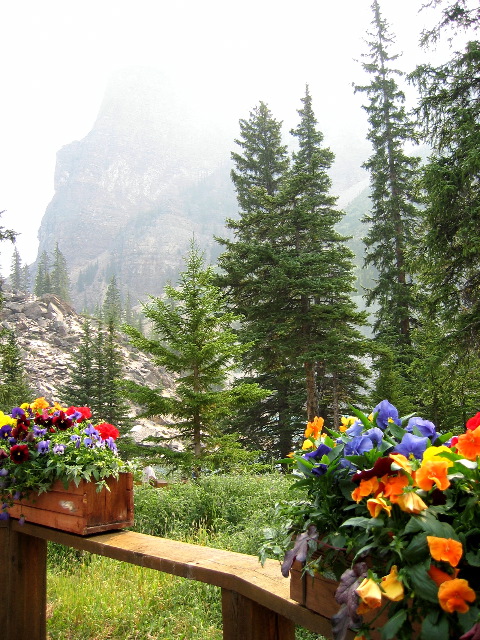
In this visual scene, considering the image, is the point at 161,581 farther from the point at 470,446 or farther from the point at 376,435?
the point at 470,446

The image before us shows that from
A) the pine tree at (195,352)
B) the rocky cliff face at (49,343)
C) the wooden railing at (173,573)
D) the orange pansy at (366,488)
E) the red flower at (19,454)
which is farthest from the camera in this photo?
the rocky cliff face at (49,343)

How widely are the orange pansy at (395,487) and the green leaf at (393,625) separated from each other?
0.64ft

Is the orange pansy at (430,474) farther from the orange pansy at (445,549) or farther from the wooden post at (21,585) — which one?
the wooden post at (21,585)

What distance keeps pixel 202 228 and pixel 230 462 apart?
172274 mm

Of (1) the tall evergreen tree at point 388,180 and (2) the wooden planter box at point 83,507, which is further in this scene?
(1) the tall evergreen tree at point 388,180

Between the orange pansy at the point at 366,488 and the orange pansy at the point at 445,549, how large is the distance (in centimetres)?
18

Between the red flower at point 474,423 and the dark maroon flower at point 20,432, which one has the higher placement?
the red flower at point 474,423

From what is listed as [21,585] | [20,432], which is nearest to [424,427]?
[20,432]

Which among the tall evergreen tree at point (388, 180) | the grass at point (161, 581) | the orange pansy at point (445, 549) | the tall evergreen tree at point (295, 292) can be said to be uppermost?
the tall evergreen tree at point (388, 180)

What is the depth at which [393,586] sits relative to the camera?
0.88m

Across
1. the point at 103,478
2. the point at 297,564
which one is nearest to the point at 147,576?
the point at 103,478

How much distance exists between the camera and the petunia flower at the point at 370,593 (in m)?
0.85

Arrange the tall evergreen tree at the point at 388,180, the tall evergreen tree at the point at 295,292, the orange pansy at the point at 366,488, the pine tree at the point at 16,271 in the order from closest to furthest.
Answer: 1. the orange pansy at the point at 366,488
2. the tall evergreen tree at the point at 295,292
3. the tall evergreen tree at the point at 388,180
4. the pine tree at the point at 16,271

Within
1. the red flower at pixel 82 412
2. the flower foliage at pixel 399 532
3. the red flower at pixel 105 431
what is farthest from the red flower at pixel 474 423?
the red flower at pixel 82 412
